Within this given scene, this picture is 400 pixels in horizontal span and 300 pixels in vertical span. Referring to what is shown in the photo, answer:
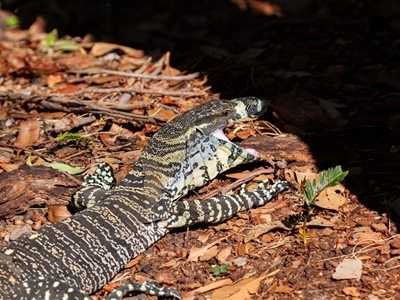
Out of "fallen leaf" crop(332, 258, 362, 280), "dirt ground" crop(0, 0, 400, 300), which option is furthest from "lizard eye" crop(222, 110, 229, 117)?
"fallen leaf" crop(332, 258, 362, 280)

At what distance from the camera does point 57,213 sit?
675 cm

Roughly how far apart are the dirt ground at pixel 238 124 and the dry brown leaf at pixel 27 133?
18 millimetres

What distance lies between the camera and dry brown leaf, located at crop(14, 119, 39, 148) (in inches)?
304

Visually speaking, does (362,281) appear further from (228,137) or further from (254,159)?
(228,137)

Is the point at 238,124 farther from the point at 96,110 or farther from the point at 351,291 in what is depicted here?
the point at 351,291

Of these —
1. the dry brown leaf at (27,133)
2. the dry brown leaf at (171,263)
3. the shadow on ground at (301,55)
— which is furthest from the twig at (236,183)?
the dry brown leaf at (27,133)

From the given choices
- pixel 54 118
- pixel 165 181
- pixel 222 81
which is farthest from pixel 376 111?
pixel 54 118

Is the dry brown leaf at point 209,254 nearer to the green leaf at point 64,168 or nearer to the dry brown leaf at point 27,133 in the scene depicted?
the green leaf at point 64,168

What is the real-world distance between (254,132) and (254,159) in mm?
691

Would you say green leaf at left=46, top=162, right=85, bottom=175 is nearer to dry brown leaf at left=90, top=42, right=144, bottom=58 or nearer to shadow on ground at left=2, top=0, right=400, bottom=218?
shadow on ground at left=2, top=0, right=400, bottom=218

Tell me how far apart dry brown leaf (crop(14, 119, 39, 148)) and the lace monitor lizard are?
109 cm

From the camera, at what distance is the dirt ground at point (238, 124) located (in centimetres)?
586

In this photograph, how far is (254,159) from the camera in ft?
22.7

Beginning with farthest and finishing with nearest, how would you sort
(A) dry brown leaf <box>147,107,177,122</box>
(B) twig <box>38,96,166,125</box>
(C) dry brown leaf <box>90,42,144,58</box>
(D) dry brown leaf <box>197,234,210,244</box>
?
(C) dry brown leaf <box>90,42,144,58</box> → (A) dry brown leaf <box>147,107,177,122</box> → (B) twig <box>38,96,166,125</box> → (D) dry brown leaf <box>197,234,210,244</box>
